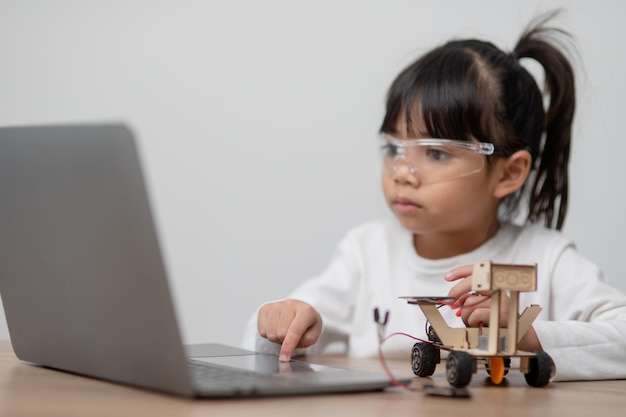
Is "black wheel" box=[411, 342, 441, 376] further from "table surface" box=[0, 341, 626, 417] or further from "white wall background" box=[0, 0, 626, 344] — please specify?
"white wall background" box=[0, 0, 626, 344]

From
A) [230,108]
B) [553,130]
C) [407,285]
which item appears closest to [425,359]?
[407,285]

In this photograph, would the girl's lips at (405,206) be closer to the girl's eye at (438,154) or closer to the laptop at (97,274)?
the girl's eye at (438,154)

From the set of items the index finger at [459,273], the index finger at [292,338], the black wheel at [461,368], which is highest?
the index finger at [459,273]

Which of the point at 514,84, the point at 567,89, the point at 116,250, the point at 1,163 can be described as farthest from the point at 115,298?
the point at 567,89

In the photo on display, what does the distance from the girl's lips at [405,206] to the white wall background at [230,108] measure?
27.7 inches

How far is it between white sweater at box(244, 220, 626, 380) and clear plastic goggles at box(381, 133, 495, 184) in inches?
7.9

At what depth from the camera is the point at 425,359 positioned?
915mm

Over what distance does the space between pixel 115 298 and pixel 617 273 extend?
5.35 feet

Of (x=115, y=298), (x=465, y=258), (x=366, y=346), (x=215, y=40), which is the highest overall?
(x=215, y=40)

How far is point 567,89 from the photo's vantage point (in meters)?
1.71

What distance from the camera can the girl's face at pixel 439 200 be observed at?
1517 millimetres

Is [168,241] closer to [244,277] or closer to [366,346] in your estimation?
[244,277]

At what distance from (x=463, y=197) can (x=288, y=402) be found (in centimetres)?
94

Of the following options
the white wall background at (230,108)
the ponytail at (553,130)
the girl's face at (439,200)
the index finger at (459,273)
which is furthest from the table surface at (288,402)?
the white wall background at (230,108)
